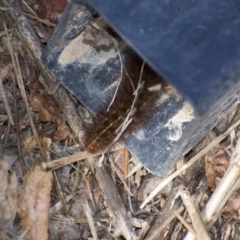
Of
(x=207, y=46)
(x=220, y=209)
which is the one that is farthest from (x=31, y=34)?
(x=220, y=209)

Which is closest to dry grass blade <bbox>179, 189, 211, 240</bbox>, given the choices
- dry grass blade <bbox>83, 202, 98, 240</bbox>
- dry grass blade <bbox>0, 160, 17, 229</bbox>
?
dry grass blade <bbox>83, 202, 98, 240</bbox>

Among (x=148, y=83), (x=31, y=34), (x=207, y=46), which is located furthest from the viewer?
(x=31, y=34)

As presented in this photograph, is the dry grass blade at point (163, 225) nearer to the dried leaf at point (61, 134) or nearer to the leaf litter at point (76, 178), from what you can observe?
the leaf litter at point (76, 178)

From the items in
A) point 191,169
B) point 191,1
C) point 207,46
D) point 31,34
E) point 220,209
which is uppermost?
point 31,34

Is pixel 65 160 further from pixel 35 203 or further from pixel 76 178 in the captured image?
pixel 35 203

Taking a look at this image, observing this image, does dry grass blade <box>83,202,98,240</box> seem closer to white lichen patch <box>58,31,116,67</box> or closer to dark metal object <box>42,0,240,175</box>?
dark metal object <box>42,0,240,175</box>

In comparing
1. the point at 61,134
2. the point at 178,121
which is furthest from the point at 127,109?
the point at 61,134

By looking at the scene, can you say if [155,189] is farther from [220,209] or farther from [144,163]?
[220,209]
